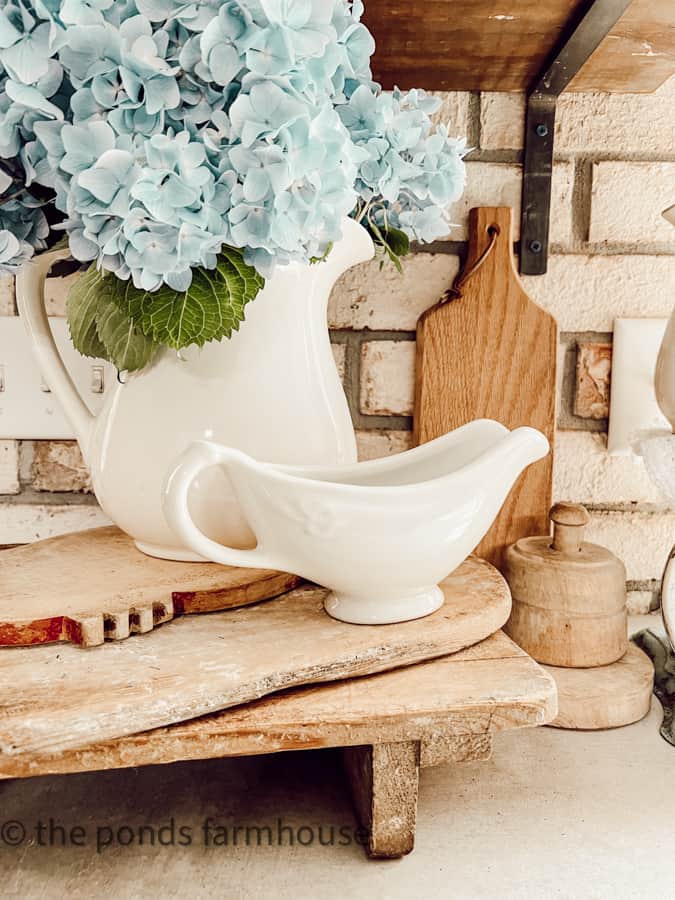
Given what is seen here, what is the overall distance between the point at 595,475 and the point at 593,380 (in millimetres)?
105

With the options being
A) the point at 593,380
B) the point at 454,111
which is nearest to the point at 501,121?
the point at 454,111

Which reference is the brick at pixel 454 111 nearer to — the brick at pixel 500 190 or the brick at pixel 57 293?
the brick at pixel 500 190

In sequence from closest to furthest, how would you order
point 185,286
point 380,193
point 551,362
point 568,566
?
point 185,286 → point 380,193 → point 568,566 → point 551,362

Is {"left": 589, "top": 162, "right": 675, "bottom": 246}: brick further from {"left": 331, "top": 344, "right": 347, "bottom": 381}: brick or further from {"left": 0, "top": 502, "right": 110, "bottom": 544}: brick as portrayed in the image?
{"left": 0, "top": 502, "right": 110, "bottom": 544}: brick

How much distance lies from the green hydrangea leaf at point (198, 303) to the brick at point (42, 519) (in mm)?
395

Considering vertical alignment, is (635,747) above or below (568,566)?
below

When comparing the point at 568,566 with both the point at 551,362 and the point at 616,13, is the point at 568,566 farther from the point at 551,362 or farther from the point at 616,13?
the point at 616,13

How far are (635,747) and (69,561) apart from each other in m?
0.50

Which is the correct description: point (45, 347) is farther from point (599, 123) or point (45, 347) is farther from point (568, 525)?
point (599, 123)

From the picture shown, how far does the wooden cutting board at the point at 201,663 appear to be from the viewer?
449mm

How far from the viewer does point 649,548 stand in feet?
2.98

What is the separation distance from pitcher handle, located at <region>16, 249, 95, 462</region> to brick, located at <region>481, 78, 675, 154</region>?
47cm

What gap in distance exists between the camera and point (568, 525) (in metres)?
0.75

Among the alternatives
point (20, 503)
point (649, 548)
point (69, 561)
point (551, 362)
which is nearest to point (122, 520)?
point (69, 561)
